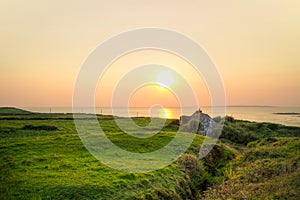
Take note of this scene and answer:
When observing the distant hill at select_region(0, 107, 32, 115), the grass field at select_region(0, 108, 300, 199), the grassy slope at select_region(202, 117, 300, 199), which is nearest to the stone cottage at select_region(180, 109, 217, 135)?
the grass field at select_region(0, 108, 300, 199)

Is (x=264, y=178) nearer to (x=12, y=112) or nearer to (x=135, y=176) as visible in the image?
(x=135, y=176)

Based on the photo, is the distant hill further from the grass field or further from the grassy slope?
the grassy slope

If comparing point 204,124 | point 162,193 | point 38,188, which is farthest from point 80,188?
point 204,124

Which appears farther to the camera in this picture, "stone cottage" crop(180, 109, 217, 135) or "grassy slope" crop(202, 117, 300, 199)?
"stone cottage" crop(180, 109, 217, 135)

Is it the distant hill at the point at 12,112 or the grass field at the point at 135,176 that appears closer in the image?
the grass field at the point at 135,176

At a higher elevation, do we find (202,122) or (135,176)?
(202,122)

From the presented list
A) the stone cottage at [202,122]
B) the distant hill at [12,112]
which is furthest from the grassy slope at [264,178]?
the distant hill at [12,112]

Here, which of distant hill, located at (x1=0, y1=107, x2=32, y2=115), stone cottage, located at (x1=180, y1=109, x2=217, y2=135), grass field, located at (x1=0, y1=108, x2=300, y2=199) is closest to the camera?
grass field, located at (x1=0, y1=108, x2=300, y2=199)

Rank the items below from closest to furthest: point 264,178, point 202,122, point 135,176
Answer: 1. point 135,176
2. point 264,178
3. point 202,122

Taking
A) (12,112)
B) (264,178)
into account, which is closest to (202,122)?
(264,178)

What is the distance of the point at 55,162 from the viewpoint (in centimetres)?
2552

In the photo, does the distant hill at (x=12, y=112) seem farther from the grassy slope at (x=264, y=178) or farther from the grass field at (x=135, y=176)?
the grassy slope at (x=264, y=178)

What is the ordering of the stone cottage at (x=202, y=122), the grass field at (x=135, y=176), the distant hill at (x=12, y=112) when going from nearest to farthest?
the grass field at (x=135, y=176), the stone cottage at (x=202, y=122), the distant hill at (x=12, y=112)

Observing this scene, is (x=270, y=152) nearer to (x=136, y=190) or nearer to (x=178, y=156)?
(x=178, y=156)
